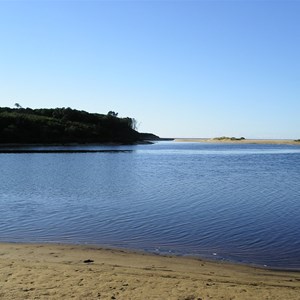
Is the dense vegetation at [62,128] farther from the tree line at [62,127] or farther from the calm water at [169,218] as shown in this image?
the calm water at [169,218]

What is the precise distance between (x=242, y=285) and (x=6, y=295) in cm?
526

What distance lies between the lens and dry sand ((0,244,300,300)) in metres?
8.26

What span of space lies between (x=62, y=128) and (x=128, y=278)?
155 meters

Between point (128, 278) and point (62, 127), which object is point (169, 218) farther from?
point (62, 127)

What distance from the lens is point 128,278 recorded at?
30.8 ft

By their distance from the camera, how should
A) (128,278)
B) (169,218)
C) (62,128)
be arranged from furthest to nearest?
1. (62,128)
2. (169,218)
3. (128,278)

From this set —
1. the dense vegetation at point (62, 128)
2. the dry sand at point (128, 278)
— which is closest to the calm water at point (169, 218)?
the dry sand at point (128, 278)

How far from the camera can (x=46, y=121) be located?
160250mm

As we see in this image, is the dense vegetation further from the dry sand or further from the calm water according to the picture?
the dry sand

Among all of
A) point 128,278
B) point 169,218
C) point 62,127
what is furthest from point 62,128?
point 128,278

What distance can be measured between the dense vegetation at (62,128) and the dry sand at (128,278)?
133m

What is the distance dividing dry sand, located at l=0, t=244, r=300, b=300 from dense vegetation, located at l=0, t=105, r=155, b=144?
133 metres

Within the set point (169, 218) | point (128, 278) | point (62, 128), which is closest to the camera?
point (128, 278)

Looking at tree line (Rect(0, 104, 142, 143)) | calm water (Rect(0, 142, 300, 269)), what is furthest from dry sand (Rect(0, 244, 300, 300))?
tree line (Rect(0, 104, 142, 143))
